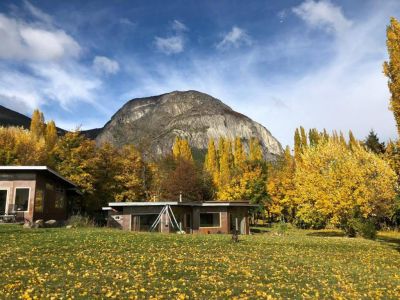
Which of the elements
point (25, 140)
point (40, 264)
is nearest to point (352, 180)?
point (40, 264)

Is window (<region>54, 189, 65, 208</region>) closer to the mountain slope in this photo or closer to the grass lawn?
the grass lawn

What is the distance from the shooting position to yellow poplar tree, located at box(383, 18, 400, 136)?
19156 millimetres

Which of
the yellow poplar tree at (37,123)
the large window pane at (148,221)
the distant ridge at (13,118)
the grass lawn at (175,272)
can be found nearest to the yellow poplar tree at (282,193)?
the large window pane at (148,221)

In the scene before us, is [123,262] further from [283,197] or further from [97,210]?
[283,197]

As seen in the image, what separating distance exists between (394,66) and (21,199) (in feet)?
88.7

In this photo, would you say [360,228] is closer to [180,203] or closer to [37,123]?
[180,203]

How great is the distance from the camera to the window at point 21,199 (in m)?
28.1

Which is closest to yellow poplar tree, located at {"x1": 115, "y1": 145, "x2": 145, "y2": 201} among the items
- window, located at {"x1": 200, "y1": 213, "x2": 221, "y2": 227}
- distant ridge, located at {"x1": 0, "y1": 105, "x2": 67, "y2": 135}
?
window, located at {"x1": 200, "y1": 213, "x2": 221, "y2": 227}

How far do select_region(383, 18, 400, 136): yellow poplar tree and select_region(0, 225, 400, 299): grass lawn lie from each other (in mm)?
7870

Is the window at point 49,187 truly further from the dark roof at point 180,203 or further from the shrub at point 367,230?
the shrub at point 367,230

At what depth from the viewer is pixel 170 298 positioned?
874 cm

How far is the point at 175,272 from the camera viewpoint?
1193 cm

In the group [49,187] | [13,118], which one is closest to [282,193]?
[49,187]

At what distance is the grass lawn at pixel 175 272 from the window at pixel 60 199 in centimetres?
1541
